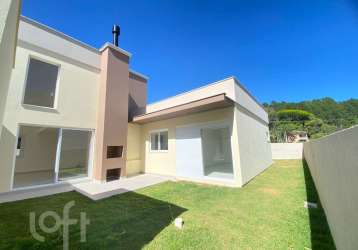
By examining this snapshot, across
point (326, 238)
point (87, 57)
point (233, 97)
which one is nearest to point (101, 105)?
point (87, 57)

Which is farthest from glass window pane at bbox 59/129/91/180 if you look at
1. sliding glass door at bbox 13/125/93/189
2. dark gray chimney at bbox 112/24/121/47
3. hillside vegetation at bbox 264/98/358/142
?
hillside vegetation at bbox 264/98/358/142

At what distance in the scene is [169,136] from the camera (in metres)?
9.45

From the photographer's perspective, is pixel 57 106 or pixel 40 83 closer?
pixel 57 106

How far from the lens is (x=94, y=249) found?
275 cm

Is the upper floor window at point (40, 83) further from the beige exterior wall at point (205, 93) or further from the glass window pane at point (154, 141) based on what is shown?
the beige exterior wall at point (205, 93)

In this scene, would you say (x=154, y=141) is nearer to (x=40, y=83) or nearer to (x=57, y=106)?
(x=57, y=106)

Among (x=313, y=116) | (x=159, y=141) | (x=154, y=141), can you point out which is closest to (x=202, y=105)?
(x=159, y=141)

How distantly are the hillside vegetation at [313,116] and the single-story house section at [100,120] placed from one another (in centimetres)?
1595

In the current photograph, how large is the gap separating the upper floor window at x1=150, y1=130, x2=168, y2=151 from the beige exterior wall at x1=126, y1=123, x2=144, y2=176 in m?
1.17

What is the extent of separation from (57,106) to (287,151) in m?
21.1

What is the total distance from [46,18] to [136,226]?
9.79m

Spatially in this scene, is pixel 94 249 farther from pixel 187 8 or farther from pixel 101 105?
pixel 187 8

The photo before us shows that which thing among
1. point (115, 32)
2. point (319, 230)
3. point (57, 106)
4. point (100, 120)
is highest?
point (115, 32)

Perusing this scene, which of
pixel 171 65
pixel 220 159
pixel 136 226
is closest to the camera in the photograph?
pixel 136 226
